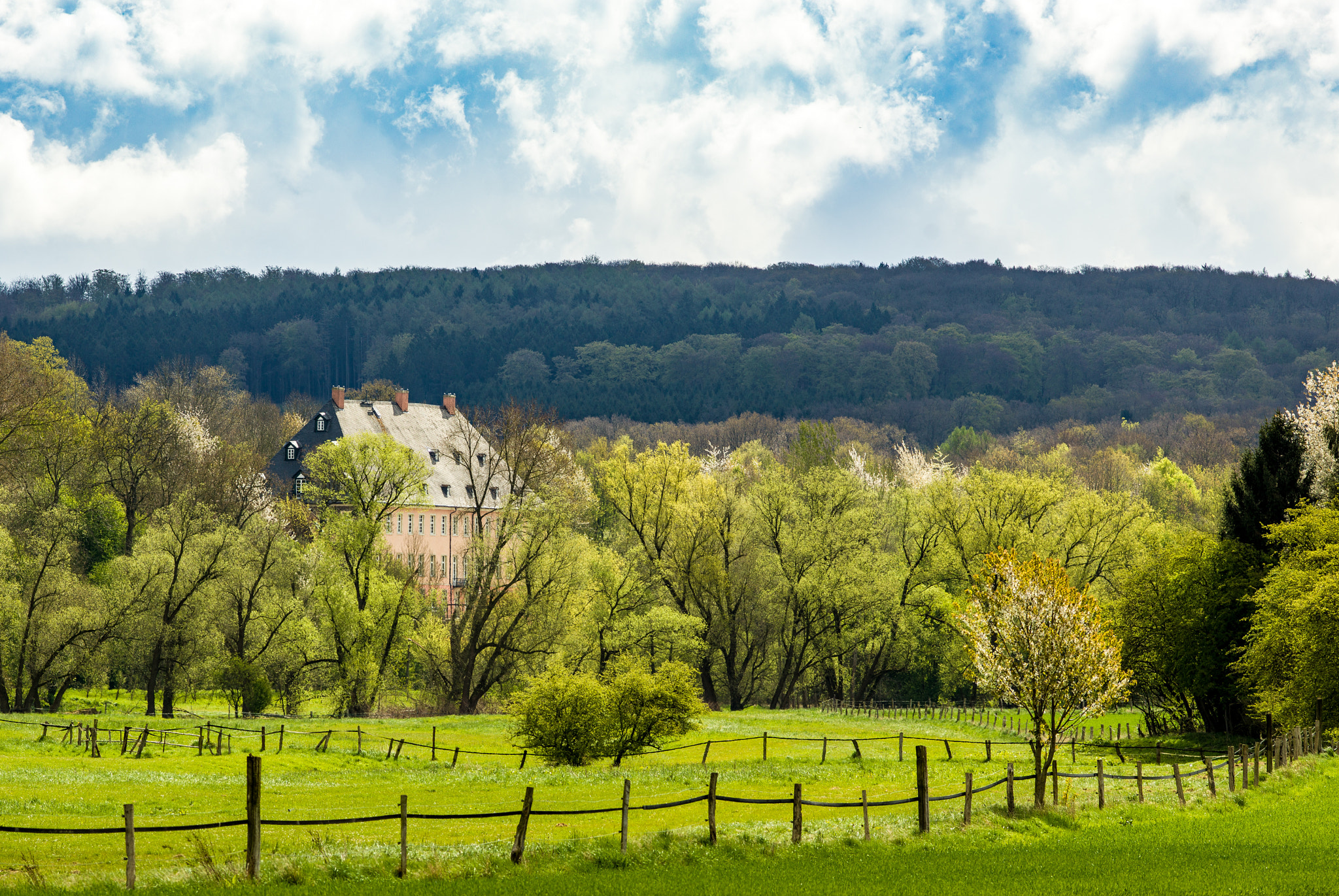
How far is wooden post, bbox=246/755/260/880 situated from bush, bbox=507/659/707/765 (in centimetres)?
2004

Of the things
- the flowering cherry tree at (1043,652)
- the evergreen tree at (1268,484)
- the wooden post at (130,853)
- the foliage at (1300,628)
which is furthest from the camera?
the evergreen tree at (1268,484)

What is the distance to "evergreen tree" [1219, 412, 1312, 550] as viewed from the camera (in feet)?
163

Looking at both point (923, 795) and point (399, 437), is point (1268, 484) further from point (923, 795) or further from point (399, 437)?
point (399, 437)

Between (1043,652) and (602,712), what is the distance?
1603cm

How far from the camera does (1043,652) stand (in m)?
29.2

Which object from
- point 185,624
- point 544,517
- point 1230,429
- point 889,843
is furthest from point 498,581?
point 1230,429

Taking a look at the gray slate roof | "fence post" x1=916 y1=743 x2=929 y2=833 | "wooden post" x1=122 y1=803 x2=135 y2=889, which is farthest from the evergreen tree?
the gray slate roof

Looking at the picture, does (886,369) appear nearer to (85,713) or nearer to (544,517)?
(544,517)

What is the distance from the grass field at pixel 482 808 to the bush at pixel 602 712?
978 millimetres

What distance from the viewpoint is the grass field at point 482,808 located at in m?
20.9

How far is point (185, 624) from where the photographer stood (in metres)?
61.5

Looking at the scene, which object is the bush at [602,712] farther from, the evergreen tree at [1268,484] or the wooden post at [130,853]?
the evergreen tree at [1268,484]

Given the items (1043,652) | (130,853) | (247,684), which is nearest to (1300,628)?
(1043,652)

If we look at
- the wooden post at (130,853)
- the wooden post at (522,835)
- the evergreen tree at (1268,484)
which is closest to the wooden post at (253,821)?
the wooden post at (130,853)
